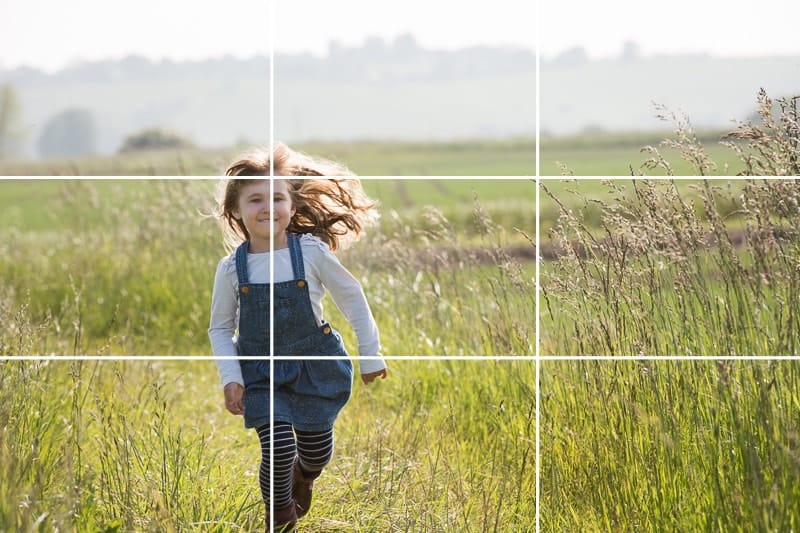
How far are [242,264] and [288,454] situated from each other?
0.52 meters

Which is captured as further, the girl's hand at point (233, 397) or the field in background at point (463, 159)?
the field in background at point (463, 159)

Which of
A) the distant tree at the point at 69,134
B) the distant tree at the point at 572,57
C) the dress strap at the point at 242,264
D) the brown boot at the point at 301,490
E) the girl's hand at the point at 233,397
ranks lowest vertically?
the brown boot at the point at 301,490

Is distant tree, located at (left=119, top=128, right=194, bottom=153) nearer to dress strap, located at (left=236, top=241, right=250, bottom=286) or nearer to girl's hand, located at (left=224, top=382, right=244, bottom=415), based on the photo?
dress strap, located at (left=236, top=241, right=250, bottom=286)

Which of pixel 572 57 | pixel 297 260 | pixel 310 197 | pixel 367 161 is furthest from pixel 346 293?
pixel 367 161

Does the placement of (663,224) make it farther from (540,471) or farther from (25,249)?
(25,249)

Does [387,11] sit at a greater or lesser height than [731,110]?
greater

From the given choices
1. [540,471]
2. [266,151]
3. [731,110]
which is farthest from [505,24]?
[540,471]

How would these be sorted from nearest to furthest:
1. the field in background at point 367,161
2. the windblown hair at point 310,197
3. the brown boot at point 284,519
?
the brown boot at point 284,519 < the windblown hair at point 310,197 < the field in background at point 367,161

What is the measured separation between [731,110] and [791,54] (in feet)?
0.87

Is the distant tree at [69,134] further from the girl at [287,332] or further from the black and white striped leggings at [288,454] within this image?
the black and white striped leggings at [288,454]

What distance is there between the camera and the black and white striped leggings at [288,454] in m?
2.51

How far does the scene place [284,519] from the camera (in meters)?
2.50

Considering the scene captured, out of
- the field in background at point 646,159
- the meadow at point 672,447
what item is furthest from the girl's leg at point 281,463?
the field in background at point 646,159

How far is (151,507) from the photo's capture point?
247 centimetres
